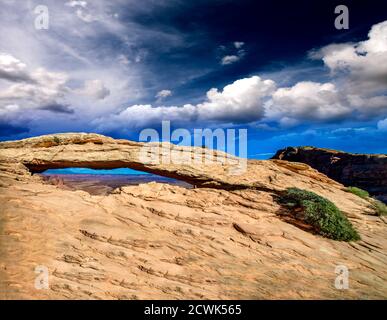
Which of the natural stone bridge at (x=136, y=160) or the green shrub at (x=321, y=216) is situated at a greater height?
the natural stone bridge at (x=136, y=160)

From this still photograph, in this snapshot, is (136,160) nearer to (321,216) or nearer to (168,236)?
(168,236)

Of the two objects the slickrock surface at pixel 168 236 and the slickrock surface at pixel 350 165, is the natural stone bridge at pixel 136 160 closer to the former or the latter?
the slickrock surface at pixel 168 236

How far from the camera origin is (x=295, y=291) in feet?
30.3

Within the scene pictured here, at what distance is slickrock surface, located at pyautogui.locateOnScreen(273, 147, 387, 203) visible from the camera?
52.0 metres

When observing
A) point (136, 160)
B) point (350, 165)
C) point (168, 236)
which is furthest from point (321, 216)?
point (350, 165)

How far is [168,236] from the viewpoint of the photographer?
11547 millimetres

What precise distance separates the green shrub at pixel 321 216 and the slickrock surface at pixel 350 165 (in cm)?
4240

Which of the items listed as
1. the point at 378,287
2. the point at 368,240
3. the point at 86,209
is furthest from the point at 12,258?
the point at 368,240

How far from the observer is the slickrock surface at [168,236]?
878 centimetres

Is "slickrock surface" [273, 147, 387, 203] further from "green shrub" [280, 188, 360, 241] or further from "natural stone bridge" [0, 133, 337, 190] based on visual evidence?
"natural stone bridge" [0, 133, 337, 190]

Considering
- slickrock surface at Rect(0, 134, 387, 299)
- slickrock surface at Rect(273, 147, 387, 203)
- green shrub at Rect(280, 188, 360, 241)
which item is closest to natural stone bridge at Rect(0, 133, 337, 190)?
slickrock surface at Rect(0, 134, 387, 299)

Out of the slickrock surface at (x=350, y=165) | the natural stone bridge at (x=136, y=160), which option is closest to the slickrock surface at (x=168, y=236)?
the natural stone bridge at (x=136, y=160)

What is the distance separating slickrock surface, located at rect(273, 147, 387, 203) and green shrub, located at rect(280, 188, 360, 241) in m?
42.4

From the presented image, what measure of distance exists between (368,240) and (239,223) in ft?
20.4
